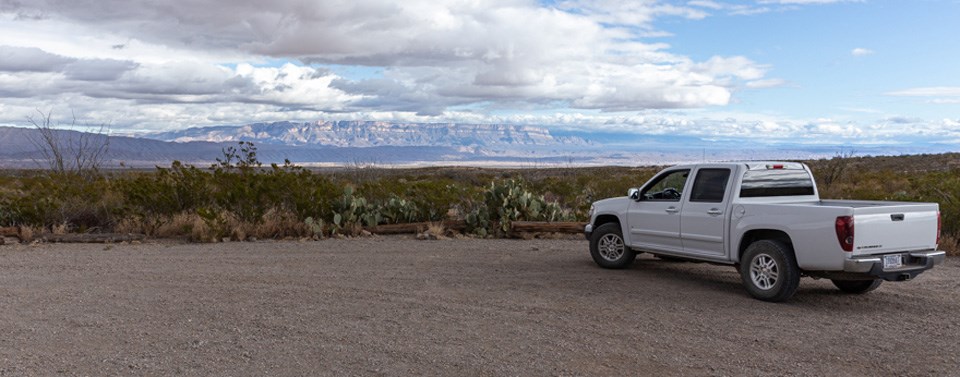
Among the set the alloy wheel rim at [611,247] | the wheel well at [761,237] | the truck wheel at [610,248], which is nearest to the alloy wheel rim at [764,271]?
the wheel well at [761,237]

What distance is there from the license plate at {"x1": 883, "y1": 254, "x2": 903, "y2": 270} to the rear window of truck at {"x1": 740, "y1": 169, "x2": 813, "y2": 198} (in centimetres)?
173

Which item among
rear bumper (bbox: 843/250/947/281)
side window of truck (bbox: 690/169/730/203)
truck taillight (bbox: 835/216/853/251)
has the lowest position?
rear bumper (bbox: 843/250/947/281)

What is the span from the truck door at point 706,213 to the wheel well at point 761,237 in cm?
26

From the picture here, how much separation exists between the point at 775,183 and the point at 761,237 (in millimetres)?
913

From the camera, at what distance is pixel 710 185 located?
34.6 feet

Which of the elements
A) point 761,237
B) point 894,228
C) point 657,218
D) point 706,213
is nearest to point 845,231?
point 894,228

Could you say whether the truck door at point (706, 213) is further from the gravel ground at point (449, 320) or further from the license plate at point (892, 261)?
the license plate at point (892, 261)

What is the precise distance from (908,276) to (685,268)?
3.70 meters

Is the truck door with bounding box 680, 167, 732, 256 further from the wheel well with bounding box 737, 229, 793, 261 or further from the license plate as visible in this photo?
the license plate

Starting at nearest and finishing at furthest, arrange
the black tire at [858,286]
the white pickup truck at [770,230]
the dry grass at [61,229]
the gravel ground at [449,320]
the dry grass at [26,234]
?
the gravel ground at [449,320] → the white pickup truck at [770,230] → the black tire at [858,286] → the dry grass at [26,234] → the dry grass at [61,229]

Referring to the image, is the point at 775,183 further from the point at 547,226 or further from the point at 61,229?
the point at 61,229

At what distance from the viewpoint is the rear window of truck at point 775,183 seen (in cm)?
1017

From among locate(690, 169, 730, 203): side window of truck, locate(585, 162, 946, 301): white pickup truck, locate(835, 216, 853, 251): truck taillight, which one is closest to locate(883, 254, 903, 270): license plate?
locate(585, 162, 946, 301): white pickup truck

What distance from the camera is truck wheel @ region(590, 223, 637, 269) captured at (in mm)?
A: 11969
